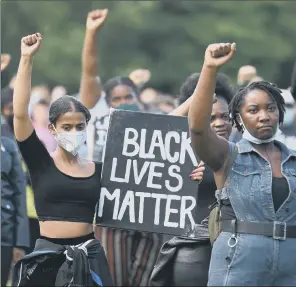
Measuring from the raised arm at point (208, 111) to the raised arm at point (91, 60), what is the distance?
4135 millimetres

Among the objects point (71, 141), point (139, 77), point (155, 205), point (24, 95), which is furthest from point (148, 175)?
point (139, 77)

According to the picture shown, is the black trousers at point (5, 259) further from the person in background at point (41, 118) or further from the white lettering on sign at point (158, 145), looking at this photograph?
the person in background at point (41, 118)

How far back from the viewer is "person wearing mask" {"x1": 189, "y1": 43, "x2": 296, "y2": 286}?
808cm

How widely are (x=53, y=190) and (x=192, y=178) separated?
3.15 feet

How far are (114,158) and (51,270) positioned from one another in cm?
97

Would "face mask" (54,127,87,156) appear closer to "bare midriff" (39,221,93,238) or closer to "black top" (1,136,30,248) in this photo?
"bare midriff" (39,221,93,238)

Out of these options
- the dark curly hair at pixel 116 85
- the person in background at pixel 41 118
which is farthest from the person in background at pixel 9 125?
the person in background at pixel 41 118

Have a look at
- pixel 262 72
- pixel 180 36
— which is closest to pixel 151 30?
pixel 180 36

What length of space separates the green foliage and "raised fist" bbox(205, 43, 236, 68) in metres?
22.7

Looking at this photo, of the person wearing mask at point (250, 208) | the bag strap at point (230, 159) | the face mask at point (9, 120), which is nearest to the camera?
the person wearing mask at point (250, 208)

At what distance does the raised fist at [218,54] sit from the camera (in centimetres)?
783

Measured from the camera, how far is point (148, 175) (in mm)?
9930

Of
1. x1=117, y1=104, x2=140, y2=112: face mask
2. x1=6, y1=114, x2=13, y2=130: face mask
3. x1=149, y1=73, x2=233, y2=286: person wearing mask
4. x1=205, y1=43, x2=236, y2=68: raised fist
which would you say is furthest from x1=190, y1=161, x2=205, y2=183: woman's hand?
x1=6, y1=114, x2=13, y2=130: face mask

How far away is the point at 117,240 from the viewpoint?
1121cm
